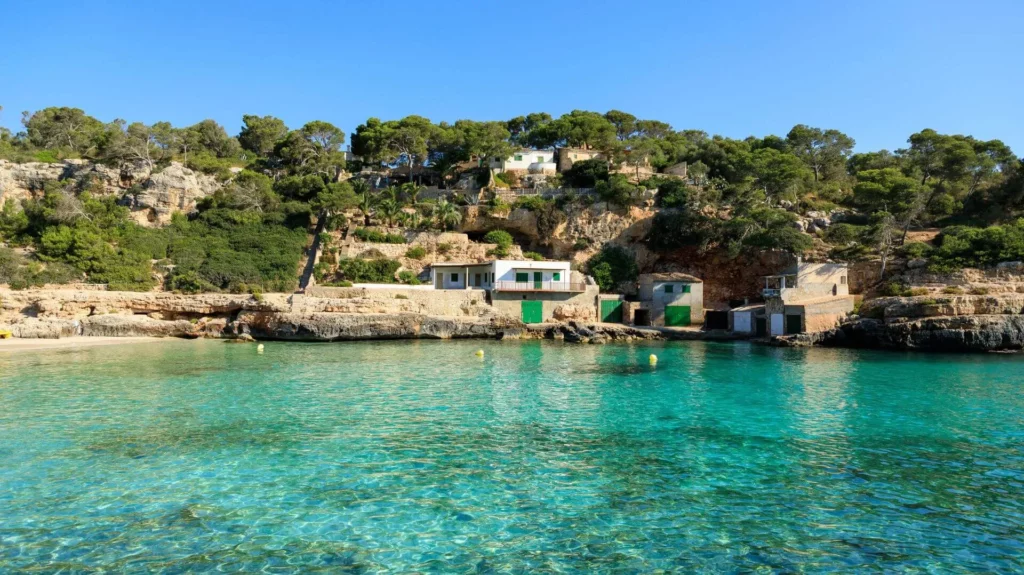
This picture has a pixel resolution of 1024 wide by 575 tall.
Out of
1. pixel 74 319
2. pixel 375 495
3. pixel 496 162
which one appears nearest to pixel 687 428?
pixel 375 495

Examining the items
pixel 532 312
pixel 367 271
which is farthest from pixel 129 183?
pixel 532 312

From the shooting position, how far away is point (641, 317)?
40656 millimetres

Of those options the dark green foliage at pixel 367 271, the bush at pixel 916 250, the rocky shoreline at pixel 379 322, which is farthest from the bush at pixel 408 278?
the bush at pixel 916 250

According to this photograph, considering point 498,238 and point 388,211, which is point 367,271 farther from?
point 498,238

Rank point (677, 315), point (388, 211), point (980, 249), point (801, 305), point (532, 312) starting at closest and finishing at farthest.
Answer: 1. point (801, 305)
2. point (980, 249)
3. point (532, 312)
4. point (677, 315)
5. point (388, 211)

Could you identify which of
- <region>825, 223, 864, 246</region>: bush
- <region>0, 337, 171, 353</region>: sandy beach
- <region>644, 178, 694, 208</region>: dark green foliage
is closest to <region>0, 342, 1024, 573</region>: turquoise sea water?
<region>0, 337, 171, 353</region>: sandy beach

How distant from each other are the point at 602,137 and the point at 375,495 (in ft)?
178

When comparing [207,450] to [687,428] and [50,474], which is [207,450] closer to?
[50,474]

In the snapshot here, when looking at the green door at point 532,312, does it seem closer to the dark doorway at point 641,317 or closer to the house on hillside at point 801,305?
the dark doorway at point 641,317

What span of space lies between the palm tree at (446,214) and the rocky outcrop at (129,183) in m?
18.7

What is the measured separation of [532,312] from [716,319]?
41.8 feet

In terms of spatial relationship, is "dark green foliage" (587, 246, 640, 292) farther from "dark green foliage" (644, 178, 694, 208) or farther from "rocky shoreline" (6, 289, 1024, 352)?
"rocky shoreline" (6, 289, 1024, 352)

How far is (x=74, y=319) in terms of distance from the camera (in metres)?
31.6

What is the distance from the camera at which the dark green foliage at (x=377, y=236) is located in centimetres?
4350
